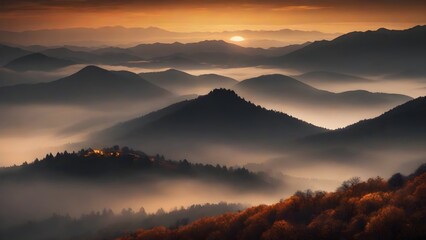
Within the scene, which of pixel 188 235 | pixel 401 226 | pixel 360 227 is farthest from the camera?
pixel 188 235

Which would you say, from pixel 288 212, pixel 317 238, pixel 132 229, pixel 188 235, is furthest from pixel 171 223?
pixel 317 238

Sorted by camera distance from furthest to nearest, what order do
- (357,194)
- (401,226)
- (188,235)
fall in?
(188,235) → (357,194) → (401,226)

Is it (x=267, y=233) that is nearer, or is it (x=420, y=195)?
(x=420, y=195)

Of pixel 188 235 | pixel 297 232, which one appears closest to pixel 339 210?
pixel 297 232

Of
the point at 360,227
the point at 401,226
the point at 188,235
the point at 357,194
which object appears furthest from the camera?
the point at 188,235

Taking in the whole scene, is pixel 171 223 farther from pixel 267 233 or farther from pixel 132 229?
pixel 267 233

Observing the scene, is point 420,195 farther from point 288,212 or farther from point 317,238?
point 288,212
